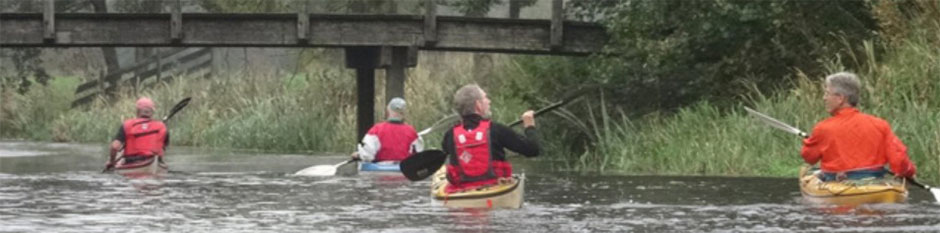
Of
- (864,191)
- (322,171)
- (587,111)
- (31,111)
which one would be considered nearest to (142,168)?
(322,171)

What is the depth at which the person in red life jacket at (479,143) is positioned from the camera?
17.5m

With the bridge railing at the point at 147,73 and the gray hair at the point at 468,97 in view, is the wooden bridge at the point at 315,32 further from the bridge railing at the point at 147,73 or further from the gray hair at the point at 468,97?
the gray hair at the point at 468,97

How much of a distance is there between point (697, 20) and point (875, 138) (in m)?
12.9

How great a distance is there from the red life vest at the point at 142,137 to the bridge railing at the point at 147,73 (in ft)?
69.6

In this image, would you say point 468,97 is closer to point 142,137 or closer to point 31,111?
point 142,137

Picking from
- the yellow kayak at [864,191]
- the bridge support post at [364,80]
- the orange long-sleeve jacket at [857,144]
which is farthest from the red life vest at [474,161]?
the bridge support post at [364,80]

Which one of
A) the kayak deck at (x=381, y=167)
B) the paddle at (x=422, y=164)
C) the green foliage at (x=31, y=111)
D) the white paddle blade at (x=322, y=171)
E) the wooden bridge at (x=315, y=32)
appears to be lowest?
the green foliage at (x=31, y=111)

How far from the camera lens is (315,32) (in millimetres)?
36938

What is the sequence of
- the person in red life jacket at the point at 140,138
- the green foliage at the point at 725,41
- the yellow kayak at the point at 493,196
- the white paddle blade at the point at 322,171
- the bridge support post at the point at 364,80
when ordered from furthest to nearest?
the bridge support post at the point at 364,80 → the green foliage at the point at 725,41 → the person in red life jacket at the point at 140,138 → the white paddle blade at the point at 322,171 → the yellow kayak at the point at 493,196

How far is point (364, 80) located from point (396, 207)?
19.6m

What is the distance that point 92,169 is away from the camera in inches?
1221

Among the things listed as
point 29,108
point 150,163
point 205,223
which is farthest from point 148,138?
point 29,108

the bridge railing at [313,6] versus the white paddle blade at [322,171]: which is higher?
the bridge railing at [313,6]

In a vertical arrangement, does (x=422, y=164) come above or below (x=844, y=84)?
below
